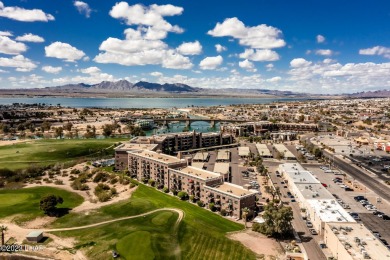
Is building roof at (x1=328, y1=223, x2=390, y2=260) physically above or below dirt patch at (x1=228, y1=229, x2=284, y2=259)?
above

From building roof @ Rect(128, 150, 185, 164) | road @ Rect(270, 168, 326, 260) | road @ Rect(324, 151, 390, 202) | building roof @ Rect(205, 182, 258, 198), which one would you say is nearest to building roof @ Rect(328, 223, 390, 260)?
road @ Rect(270, 168, 326, 260)

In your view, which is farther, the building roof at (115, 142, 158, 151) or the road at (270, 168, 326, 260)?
the building roof at (115, 142, 158, 151)

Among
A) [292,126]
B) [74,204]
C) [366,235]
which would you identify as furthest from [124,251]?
[292,126]

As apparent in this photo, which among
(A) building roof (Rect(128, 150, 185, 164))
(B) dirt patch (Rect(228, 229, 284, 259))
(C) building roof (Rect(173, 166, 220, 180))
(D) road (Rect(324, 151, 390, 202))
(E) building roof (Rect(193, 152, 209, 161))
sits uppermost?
(A) building roof (Rect(128, 150, 185, 164))

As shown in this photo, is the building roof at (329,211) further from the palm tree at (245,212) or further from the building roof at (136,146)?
the building roof at (136,146)

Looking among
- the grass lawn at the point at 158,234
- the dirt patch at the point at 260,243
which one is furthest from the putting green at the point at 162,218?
the dirt patch at the point at 260,243

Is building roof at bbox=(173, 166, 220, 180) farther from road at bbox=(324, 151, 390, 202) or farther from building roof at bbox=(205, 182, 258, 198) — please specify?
road at bbox=(324, 151, 390, 202)
